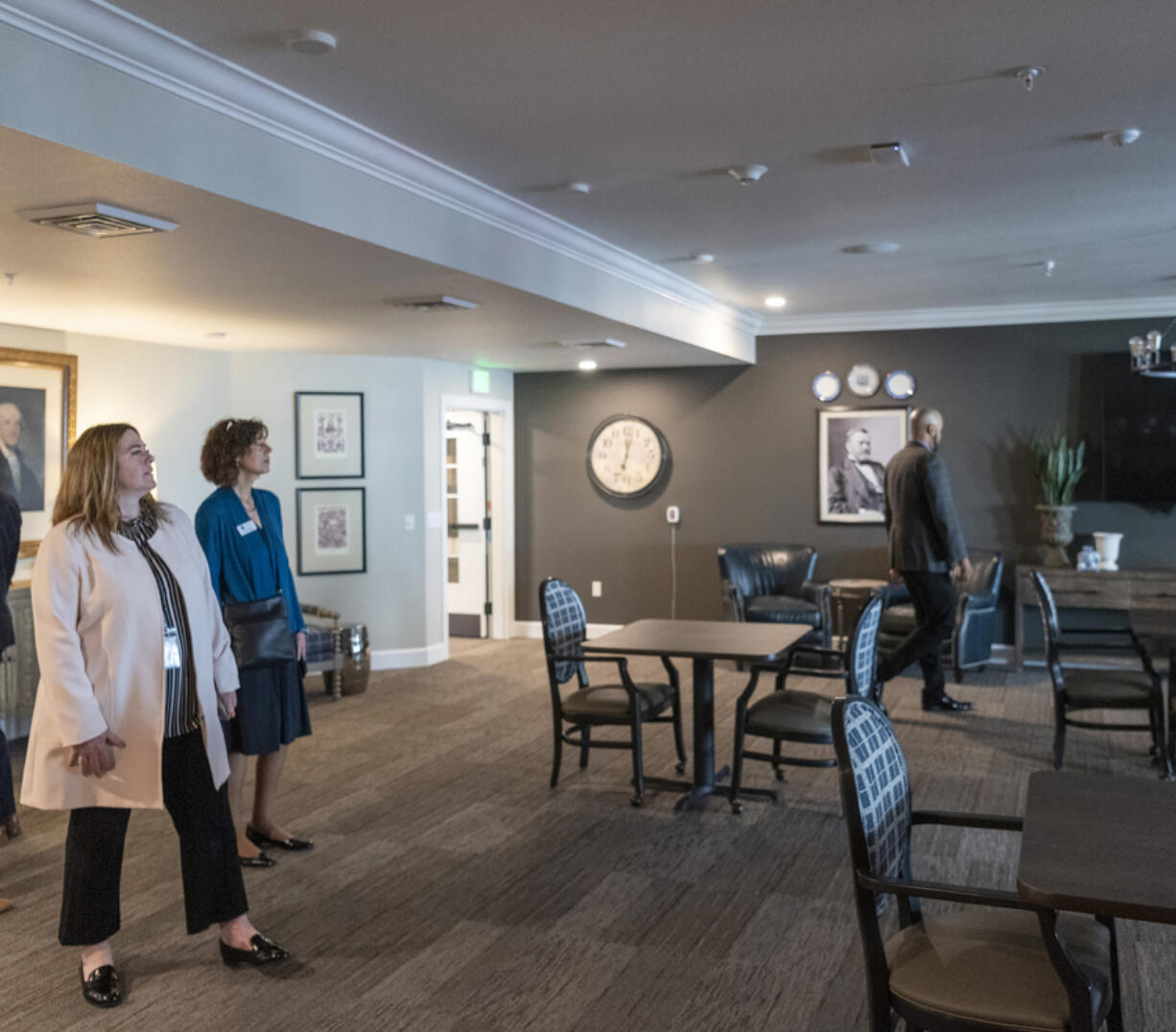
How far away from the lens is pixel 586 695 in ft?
16.6

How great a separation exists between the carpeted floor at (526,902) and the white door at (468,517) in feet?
12.5

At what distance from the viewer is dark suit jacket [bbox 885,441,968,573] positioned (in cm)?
633

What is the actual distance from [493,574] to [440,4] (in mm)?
7158

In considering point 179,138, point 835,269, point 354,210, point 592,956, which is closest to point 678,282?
point 835,269

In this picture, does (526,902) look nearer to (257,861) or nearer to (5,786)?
(257,861)

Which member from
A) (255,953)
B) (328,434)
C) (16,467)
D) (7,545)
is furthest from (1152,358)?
(16,467)

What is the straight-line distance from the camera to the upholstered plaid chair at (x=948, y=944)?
210 centimetres

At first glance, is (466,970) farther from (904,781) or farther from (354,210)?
(354,210)

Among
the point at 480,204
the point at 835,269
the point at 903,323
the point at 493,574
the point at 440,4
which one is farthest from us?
the point at 493,574

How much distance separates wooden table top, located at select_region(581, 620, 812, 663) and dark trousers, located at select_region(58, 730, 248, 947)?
187cm

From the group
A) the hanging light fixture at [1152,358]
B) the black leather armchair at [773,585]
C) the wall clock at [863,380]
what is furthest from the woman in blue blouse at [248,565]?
the wall clock at [863,380]

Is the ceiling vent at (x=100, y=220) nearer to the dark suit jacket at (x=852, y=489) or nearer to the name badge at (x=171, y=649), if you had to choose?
the name badge at (x=171, y=649)

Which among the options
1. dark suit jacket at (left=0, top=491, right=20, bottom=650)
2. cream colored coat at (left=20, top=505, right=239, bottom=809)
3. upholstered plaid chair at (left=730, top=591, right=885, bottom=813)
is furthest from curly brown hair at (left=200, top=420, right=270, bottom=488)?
upholstered plaid chair at (left=730, top=591, right=885, bottom=813)

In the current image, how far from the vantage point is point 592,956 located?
11.2 ft
